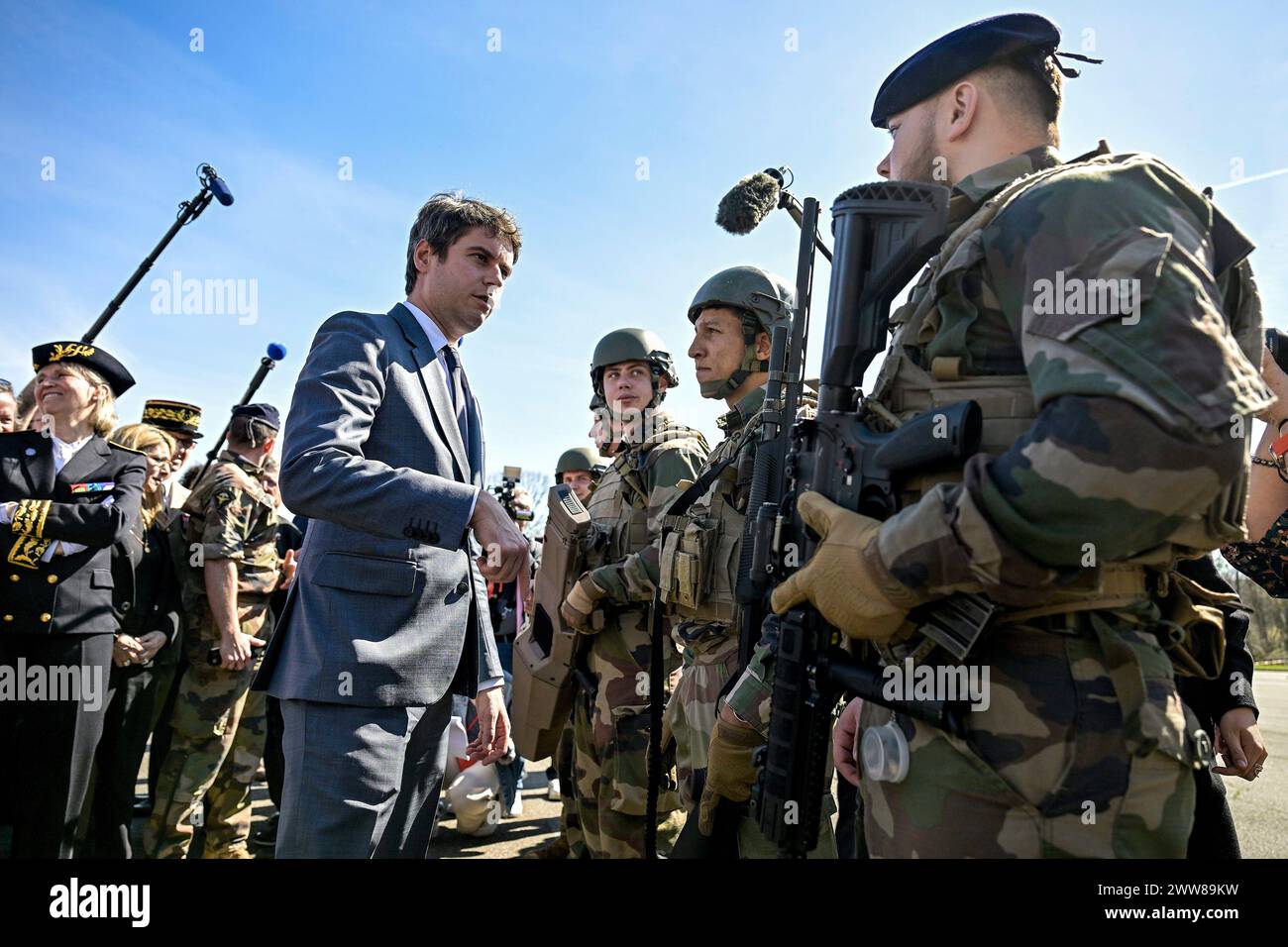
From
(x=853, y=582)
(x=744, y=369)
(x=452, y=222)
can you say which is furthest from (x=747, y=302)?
(x=853, y=582)

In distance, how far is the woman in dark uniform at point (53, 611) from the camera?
370cm

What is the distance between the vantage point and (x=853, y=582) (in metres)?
1.65

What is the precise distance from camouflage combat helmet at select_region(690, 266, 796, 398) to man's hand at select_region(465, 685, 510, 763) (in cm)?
214

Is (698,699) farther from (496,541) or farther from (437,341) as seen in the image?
(437,341)

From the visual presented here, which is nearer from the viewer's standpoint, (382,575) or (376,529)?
(376,529)

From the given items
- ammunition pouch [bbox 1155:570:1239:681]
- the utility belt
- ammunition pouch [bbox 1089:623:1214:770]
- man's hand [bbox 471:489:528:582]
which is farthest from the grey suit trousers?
ammunition pouch [bbox 1155:570:1239:681]

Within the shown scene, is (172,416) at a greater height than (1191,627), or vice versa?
(172,416)

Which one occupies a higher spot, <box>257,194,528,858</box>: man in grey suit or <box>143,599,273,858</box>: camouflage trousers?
<box>257,194,528,858</box>: man in grey suit

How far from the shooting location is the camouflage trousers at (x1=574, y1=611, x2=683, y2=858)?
4059 millimetres

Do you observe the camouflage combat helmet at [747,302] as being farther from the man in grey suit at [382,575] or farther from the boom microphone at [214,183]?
the boom microphone at [214,183]

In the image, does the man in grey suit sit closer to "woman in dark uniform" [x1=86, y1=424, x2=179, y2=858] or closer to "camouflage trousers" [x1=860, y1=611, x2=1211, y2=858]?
"camouflage trousers" [x1=860, y1=611, x2=1211, y2=858]

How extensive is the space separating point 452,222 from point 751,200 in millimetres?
1517

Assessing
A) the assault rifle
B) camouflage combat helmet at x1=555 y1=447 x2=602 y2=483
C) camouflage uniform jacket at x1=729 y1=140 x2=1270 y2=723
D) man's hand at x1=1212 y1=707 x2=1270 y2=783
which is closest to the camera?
camouflage uniform jacket at x1=729 y1=140 x2=1270 y2=723
